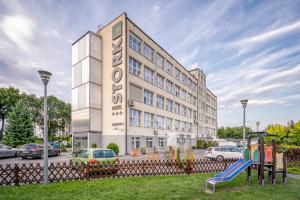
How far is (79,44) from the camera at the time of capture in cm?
2859

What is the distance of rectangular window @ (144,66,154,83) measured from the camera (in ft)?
101

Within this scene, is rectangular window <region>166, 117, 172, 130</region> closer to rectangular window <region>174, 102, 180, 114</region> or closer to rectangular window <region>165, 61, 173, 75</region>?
rectangular window <region>174, 102, 180, 114</region>

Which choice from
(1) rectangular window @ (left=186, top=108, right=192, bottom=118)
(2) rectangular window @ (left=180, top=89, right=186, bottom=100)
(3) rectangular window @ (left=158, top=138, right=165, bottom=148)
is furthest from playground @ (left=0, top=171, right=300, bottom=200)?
(1) rectangular window @ (left=186, top=108, right=192, bottom=118)

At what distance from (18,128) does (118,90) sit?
18.0m

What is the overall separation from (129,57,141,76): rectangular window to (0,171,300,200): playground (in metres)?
19.5

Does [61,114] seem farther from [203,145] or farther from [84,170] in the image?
[84,170]

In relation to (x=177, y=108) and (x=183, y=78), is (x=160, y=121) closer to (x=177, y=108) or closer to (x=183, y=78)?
(x=177, y=108)

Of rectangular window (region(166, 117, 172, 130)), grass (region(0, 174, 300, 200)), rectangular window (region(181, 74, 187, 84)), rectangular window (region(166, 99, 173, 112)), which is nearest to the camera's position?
grass (region(0, 174, 300, 200))

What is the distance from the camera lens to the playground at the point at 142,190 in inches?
275

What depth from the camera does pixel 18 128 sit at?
30828 millimetres

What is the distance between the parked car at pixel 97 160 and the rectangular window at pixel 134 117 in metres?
15.2

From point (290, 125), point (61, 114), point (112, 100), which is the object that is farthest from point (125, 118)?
point (61, 114)

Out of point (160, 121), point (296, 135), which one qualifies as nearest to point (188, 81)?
point (160, 121)

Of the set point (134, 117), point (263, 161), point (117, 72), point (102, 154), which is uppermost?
point (117, 72)
